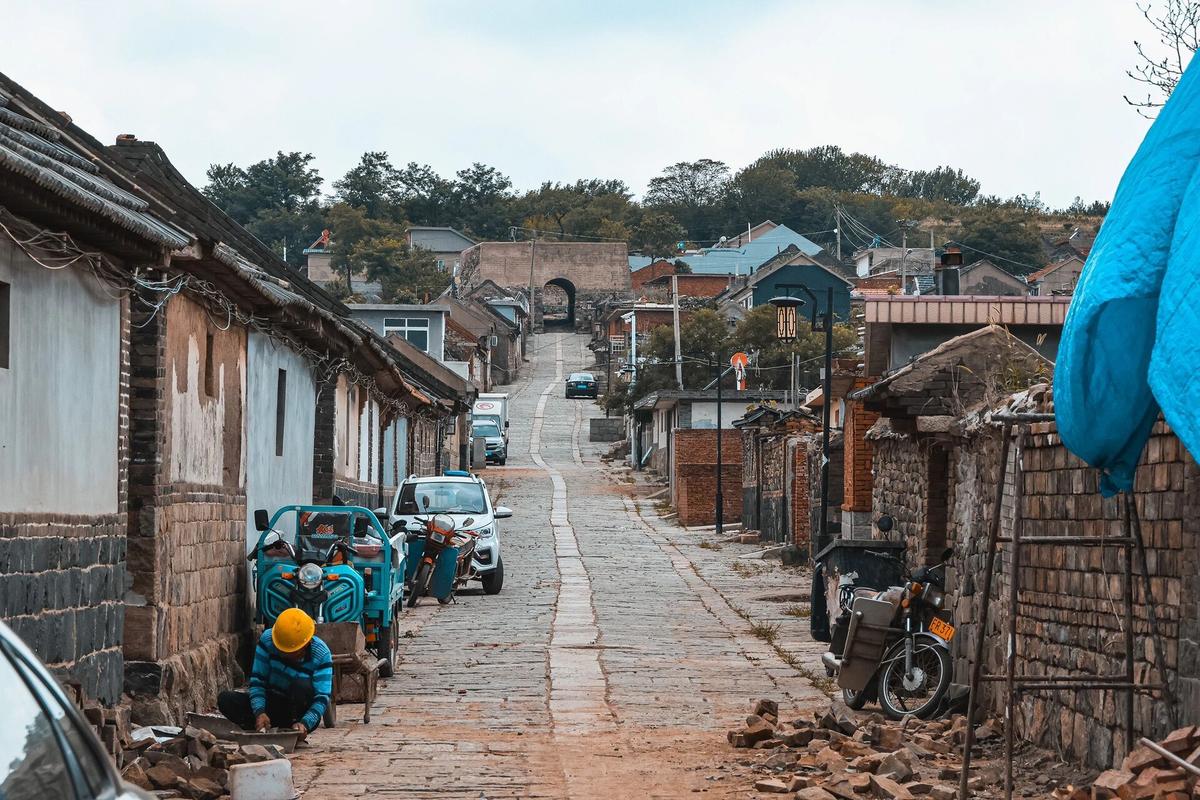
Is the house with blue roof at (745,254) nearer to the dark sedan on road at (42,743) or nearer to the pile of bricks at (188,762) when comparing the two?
the pile of bricks at (188,762)

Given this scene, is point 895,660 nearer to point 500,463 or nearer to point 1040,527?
point 1040,527

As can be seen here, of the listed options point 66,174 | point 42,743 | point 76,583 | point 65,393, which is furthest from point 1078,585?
point 42,743

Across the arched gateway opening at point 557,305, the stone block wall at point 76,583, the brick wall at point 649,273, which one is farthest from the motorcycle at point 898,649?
the arched gateway opening at point 557,305

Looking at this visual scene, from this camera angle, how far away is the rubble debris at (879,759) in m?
9.27

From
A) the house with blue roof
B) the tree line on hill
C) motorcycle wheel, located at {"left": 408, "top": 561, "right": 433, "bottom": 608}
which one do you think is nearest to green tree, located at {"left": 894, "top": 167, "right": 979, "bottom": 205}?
the tree line on hill

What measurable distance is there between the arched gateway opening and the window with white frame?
59997mm

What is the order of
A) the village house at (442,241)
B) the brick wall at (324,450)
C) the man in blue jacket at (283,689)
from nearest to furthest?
1. the man in blue jacket at (283,689)
2. the brick wall at (324,450)
3. the village house at (442,241)

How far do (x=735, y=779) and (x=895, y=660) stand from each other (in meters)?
3.33

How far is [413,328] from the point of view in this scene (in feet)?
180

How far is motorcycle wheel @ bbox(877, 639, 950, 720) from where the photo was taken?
42.4ft

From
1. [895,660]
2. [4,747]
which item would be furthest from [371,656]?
[4,747]

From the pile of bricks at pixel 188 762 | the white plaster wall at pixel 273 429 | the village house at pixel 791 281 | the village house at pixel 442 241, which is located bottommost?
the pile of bricks at pixel 188 762

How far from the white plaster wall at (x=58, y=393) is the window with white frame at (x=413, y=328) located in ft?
144

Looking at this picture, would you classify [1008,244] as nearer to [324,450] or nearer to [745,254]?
[745,254]
